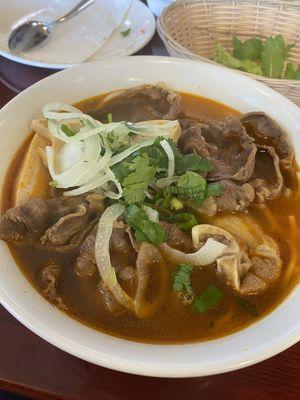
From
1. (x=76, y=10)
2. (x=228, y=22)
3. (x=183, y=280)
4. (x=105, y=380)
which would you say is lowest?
(x=105, y=380)

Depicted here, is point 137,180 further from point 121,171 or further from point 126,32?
point 126,32

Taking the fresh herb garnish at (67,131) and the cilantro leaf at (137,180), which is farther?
the fresh herb garnish at (67,131)

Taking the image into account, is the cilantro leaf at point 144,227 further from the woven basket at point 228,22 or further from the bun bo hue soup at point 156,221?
the woven basket at point 228,22

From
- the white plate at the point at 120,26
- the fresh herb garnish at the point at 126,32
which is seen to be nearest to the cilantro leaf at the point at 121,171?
the white plate at the point at 120,26

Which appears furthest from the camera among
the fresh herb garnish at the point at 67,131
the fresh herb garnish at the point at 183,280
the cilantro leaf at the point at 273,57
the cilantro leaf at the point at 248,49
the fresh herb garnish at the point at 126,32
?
the fresh herb garnish at the point at 126,32

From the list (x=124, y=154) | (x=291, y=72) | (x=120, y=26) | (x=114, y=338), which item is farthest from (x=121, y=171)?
(x=120, y=26)

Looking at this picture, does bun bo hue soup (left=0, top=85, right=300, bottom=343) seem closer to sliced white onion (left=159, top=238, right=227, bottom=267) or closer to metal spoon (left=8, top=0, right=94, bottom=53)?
sliced white onion (left=159, top=238, right=227, bottom=267)
